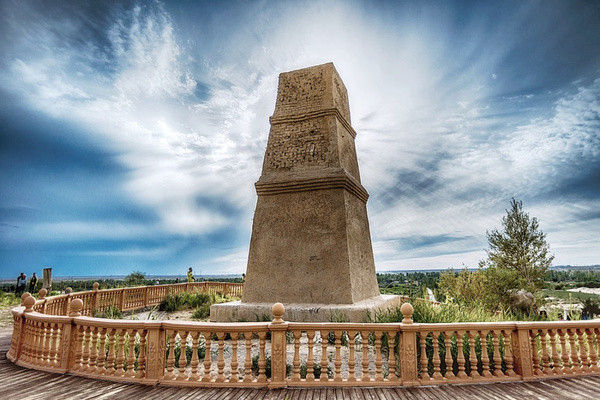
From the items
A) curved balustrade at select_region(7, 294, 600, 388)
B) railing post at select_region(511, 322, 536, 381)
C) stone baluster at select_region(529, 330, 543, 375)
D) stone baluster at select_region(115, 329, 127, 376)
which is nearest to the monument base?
curved balustrade at select_region(7, 294, 600, 388)

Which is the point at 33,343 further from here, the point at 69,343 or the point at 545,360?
the point at 545,360

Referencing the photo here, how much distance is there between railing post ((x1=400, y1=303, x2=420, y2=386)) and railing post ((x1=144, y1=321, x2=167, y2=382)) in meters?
3.47

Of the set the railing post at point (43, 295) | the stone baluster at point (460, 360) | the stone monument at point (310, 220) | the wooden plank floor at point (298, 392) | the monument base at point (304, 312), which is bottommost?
the wooden plank floor at point (298, 392)

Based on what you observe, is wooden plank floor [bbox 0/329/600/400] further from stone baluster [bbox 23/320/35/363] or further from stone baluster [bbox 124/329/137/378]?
stone baluster [bbox 23/320/35/363]

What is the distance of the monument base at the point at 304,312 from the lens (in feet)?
24.7

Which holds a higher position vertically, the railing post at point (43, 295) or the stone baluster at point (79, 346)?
the railing post at point (43, 295)

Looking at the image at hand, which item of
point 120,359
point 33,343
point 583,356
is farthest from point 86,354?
point 583,356

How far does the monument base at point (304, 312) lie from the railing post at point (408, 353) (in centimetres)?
246

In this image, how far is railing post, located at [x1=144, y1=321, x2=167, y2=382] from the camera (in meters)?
4.99

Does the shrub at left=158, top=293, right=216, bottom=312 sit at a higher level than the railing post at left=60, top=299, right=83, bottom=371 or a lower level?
lower

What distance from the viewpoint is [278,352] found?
4.93 m

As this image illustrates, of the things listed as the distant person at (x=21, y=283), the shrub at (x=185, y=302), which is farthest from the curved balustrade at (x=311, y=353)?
the distant person at (x=21, y=283)

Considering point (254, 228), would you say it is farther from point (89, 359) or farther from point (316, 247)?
point (89, 359)

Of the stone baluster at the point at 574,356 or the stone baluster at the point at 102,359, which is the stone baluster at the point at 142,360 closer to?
the stone baluster at the point at 102,359
